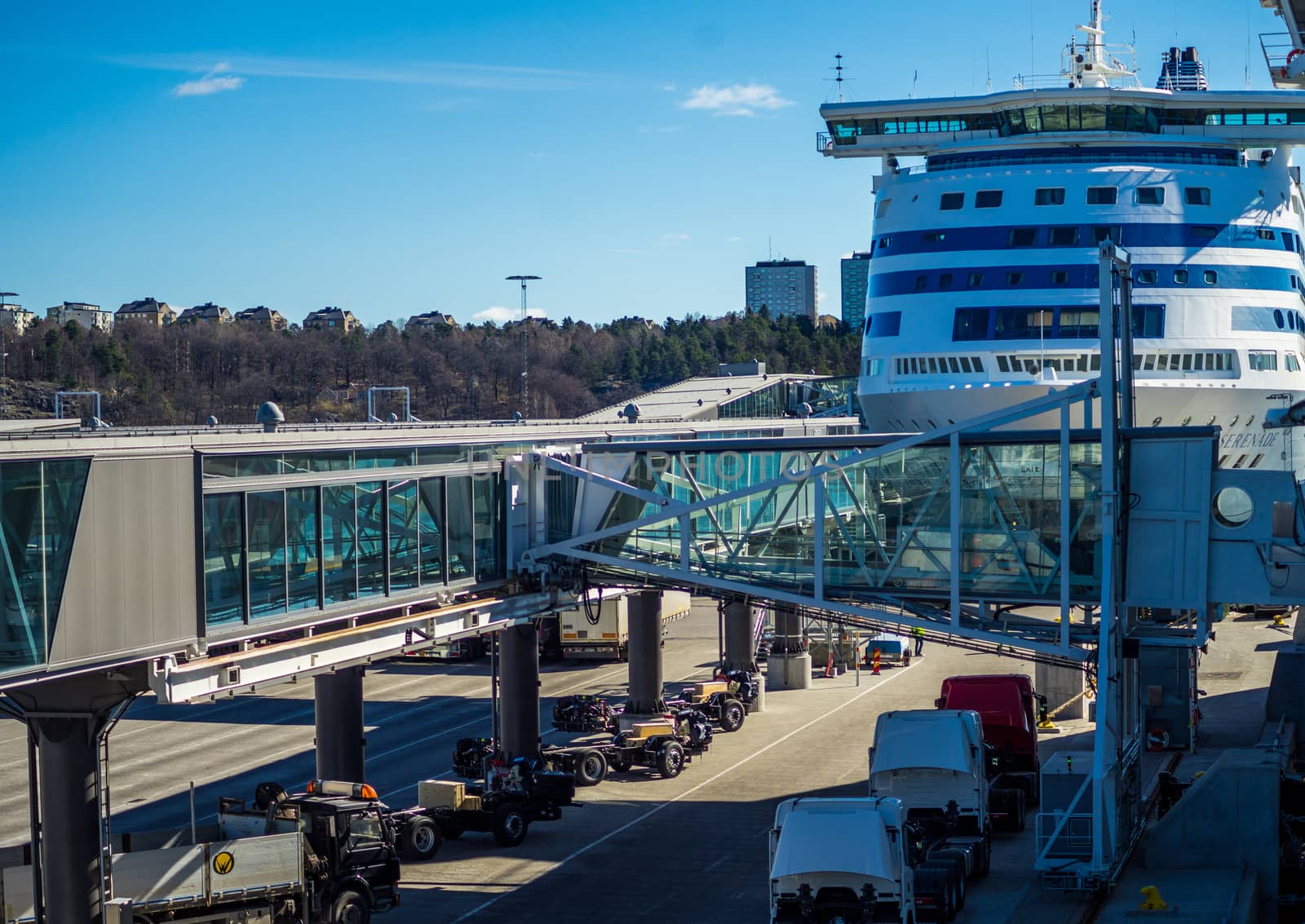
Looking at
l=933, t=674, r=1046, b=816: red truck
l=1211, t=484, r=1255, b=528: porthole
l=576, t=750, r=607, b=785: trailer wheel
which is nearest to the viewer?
l=1211, t=484, r=1255, b=528: porthole

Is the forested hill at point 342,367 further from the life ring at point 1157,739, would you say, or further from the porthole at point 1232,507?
the porthole at point 1232,507

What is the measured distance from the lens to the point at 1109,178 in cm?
4853

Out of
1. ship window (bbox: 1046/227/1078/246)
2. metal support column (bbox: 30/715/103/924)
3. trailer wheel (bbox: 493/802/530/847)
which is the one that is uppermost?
ship window (bbox: 1046/227/1078/246)

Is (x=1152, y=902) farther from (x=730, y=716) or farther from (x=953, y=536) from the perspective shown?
(x=730, y=716)

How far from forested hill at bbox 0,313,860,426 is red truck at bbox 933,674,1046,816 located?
9464 centimetres

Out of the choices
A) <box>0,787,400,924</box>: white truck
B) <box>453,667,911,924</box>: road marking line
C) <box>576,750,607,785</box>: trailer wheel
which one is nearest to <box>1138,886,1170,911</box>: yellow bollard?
<box>453,667,911,924</box>: road marking line

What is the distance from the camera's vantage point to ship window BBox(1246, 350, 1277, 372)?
46156mm

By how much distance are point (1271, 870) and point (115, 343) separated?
407 feet

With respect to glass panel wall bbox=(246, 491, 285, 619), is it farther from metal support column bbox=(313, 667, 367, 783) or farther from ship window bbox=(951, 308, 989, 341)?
ship window bbox=(951, 308, 989, 341)

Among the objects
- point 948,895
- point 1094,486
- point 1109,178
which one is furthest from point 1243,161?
point 948,895

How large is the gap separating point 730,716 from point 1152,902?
2142 centimetres

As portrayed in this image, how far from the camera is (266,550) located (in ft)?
77.9

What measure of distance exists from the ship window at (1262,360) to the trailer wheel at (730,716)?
18.6 metres

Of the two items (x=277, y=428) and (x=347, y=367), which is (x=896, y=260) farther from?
(x=347, y=367)
